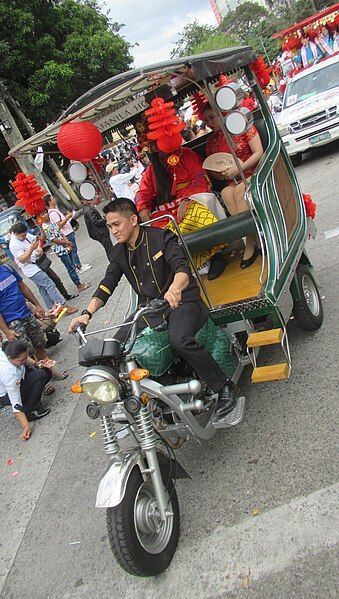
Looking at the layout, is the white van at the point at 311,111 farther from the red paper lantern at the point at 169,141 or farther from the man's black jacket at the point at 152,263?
the man's black jacket at the point at 152,263

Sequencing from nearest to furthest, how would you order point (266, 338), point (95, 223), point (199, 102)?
point (266, 338)
point (199, 102)
point (95, 223)

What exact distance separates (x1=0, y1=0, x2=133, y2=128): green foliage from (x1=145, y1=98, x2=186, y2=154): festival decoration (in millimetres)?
15844

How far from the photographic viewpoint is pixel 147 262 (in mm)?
3510

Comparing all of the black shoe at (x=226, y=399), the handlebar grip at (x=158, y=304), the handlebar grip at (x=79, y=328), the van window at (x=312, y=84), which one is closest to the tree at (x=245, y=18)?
the van window at (x=312, y=84)

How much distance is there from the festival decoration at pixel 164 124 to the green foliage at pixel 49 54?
52.0ft

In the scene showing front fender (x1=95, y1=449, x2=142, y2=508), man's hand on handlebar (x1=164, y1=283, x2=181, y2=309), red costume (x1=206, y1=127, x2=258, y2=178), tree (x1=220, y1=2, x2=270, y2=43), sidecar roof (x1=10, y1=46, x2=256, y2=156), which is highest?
tree (x1=220, y1=2, x2=270, y2=43)

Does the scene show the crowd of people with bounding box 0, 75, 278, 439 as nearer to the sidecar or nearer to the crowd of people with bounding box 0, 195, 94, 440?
the crowd of people with bounding box 0, 195, 94, 440

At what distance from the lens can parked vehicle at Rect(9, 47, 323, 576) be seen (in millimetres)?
2674

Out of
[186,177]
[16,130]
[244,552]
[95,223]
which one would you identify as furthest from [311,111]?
[16,130]

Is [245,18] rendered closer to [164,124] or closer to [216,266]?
[216,266]

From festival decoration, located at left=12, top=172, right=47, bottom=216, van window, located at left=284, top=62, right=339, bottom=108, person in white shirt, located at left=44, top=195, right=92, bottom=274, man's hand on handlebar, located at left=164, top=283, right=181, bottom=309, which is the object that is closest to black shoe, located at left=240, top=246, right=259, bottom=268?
man's hand on handlebar, located at left=164, top=283, right=181, bottom=309

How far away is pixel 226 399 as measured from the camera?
3.36 metres

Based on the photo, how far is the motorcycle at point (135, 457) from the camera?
253 cm

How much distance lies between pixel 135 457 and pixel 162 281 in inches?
50.5
